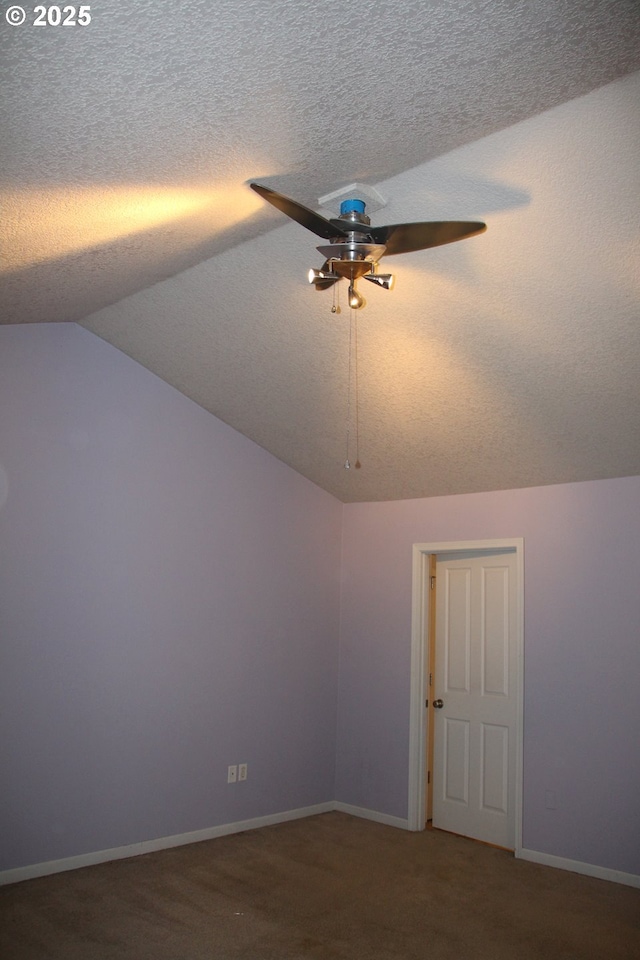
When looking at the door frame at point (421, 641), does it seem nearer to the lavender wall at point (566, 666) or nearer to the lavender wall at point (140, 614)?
the lavender wall at point (566, 666)

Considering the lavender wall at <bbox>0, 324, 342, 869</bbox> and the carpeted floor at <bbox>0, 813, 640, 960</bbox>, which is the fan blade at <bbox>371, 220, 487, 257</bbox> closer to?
the lavender wall at <bbox>0, 324, 342, 869</bbox>

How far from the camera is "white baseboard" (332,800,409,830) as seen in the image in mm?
5785

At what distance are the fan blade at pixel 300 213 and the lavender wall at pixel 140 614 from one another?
8.70 feet

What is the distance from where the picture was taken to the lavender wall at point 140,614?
15.0 ft

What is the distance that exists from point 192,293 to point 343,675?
3.41 m

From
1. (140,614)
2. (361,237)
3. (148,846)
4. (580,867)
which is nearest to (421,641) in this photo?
(580,867)

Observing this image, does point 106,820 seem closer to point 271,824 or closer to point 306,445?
point 271,824

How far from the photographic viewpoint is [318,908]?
4137mm

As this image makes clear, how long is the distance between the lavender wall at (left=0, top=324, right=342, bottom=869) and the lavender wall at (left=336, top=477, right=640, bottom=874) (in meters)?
0.65

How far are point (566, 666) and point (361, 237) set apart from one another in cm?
337

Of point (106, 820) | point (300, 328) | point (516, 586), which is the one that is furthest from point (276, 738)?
point (300, 328)

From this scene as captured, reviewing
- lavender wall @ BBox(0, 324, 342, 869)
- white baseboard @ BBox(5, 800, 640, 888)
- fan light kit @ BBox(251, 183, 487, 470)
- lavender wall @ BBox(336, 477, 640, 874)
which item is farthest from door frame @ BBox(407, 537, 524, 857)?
fan light kit @ BBox(251, 183, 487, 470)

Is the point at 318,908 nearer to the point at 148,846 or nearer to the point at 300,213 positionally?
the point at 148,846

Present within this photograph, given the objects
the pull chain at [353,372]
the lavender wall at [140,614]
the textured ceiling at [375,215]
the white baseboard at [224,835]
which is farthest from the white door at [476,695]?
the pull chain at [353,372]
